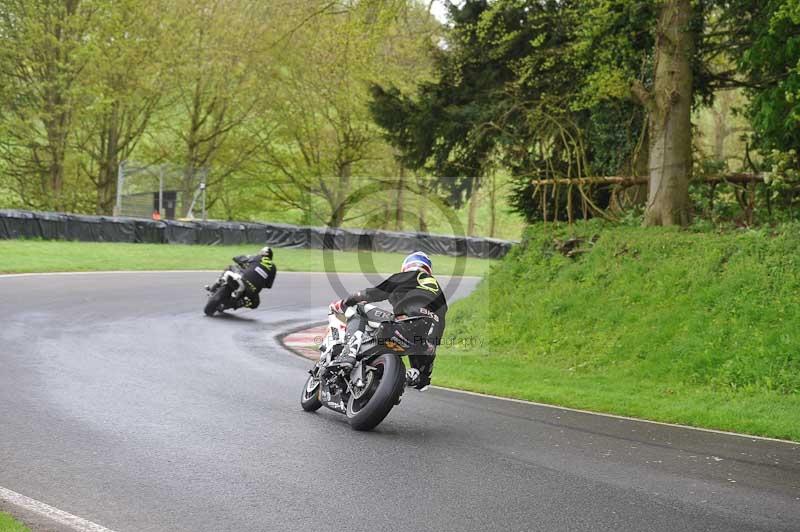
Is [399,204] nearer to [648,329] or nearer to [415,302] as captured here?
[648,329]

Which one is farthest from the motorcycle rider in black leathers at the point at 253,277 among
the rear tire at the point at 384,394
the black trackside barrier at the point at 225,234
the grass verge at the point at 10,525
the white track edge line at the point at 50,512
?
the black trackside barrier at the point at 225,234

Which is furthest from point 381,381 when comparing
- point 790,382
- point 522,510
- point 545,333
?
point 545,333

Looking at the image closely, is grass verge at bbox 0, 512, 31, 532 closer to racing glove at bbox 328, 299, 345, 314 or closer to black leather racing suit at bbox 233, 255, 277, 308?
racing glove at bbox 328, 299, 345, 314

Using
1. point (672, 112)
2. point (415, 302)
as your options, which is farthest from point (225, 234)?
point (415, 302)

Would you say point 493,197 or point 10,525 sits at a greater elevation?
point 493,197

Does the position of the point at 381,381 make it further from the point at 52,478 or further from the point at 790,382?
the point at 790,382

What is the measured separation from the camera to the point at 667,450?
8.71m

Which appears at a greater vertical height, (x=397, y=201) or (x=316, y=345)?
(x=397, y=201)

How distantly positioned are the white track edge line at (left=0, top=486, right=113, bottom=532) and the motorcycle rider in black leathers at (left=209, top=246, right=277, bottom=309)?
43.7ft

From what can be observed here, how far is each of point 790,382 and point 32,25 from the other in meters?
39.3

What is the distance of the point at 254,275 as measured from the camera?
1978 cm

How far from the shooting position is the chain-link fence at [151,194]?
39969 mm

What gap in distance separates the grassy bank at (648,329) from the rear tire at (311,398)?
3136mm

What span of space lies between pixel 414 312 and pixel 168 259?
25757 mm
